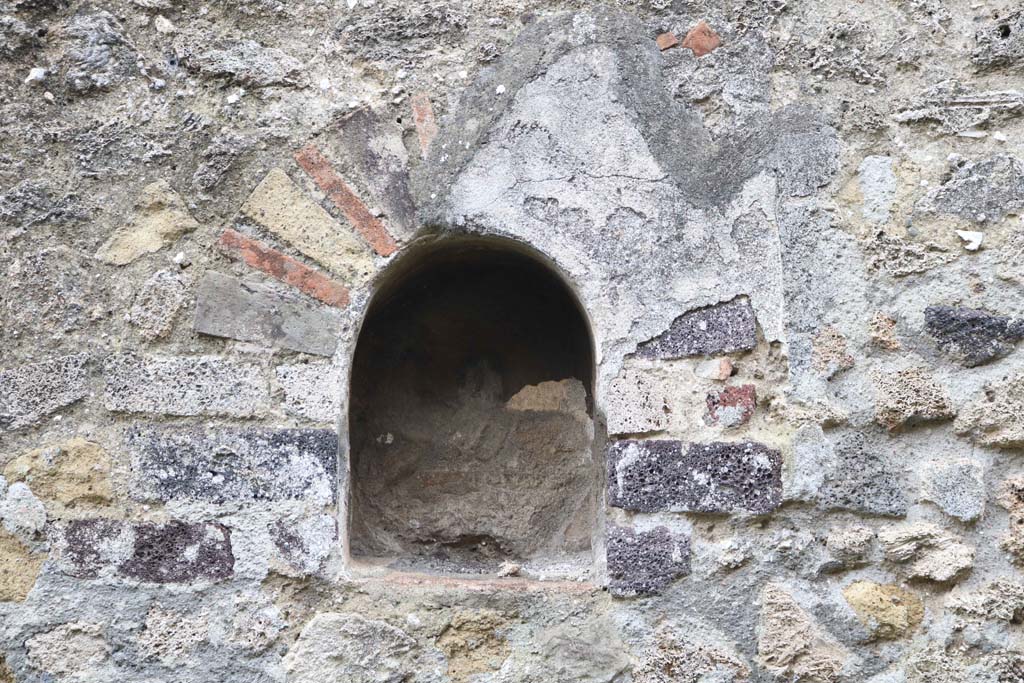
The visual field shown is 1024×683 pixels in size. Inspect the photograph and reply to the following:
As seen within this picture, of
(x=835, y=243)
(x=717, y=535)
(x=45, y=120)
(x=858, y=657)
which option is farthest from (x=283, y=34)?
(x=858, y=657)

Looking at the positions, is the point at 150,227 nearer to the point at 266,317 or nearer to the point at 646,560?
the point at 266,317

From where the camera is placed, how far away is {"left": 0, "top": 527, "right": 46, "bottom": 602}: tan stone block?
2.14m

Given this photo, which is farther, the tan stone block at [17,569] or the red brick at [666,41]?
the red brick at [666,41]

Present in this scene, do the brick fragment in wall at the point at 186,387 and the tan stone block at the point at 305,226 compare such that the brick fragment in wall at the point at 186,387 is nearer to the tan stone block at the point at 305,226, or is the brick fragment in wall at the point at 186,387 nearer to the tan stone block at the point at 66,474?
the tan stone block at the point at 66,474

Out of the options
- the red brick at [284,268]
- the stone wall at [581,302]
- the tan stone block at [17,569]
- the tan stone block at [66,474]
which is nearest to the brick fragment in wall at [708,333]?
the stone wall at [581,302]

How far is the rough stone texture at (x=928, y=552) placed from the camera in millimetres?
2055

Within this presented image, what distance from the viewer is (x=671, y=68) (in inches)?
89.0

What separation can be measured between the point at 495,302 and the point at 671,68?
0.72 meters

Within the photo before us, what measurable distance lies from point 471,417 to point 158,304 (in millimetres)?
792

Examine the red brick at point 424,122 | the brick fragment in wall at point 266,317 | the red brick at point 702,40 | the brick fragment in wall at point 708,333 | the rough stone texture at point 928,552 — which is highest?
the red brick at point 702,40

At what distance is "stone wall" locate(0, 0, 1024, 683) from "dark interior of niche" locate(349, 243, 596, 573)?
0.16 m

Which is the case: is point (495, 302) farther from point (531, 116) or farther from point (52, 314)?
point (52, 314)

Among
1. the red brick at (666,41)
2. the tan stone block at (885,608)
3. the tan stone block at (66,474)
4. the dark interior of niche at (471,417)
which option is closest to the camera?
the tan stone block at (885,608)

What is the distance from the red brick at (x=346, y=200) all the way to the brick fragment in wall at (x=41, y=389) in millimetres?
625
